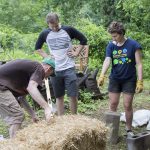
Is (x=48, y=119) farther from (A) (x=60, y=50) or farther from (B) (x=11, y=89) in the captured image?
(A) (x=60, y=50)

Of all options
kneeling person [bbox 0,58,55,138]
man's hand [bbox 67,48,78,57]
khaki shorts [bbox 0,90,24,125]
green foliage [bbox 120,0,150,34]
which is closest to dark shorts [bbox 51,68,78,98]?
man's hand [bbox 67,48,78,57]

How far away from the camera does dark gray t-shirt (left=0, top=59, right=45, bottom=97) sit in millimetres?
4836

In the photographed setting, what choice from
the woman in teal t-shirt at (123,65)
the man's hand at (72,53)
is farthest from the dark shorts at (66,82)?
the woman in teal t-shirt at (123,65)

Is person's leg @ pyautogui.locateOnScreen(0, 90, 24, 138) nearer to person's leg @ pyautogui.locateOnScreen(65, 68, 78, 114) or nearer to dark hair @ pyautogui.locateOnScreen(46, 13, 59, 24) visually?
person's leg @ pyautogui.locateOnScreen(65, 68, 78, 114)

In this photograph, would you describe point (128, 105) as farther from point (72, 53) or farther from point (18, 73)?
point (18, 73)

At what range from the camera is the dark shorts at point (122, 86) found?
5680 mm

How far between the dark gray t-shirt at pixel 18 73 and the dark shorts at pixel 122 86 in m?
1.35

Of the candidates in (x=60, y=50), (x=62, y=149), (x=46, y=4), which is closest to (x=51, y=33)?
(x=60, y=50)

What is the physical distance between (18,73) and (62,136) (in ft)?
3.76

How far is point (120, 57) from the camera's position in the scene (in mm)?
5625

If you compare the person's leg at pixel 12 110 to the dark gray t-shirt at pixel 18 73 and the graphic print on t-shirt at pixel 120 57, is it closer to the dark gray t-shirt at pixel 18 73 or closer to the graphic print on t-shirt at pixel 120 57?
the dark gray t-shirt at pixel 18 73

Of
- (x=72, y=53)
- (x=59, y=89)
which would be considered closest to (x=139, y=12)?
(x=72, y=53)

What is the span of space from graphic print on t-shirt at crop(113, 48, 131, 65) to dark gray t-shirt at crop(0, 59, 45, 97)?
1281mm

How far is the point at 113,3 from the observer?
16.6 m
